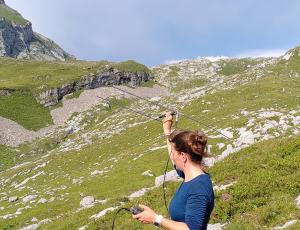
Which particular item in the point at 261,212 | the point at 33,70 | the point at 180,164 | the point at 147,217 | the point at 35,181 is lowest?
the point at 35,181

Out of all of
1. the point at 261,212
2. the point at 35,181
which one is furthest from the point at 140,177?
the point at 261,212

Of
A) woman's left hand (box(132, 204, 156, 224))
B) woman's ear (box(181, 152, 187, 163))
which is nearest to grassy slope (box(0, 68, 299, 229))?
woman's ear (box(181, 152, 187, 163))

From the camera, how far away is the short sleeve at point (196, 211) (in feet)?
21.0

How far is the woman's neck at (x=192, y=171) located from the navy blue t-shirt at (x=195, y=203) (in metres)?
0.09

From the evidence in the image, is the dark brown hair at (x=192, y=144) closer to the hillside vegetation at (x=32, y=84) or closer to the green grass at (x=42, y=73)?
the hillside vegetation at (x=32, y=84)

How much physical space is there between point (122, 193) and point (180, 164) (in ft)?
82.7

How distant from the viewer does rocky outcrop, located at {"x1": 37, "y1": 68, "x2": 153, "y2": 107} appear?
380 ft

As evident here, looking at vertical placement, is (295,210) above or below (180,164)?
below

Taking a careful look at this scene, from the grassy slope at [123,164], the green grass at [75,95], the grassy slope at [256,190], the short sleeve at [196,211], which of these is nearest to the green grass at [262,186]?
the grassy slope at [256,190]

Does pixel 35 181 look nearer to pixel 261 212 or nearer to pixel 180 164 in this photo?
pixel 261 212

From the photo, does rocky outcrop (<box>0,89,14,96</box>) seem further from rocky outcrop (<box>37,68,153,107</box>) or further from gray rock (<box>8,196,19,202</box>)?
gray rock (<box>8,196,19,202</box>)

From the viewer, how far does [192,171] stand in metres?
7.00

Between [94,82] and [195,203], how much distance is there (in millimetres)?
123564

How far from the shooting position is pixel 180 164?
7172 millimetres
